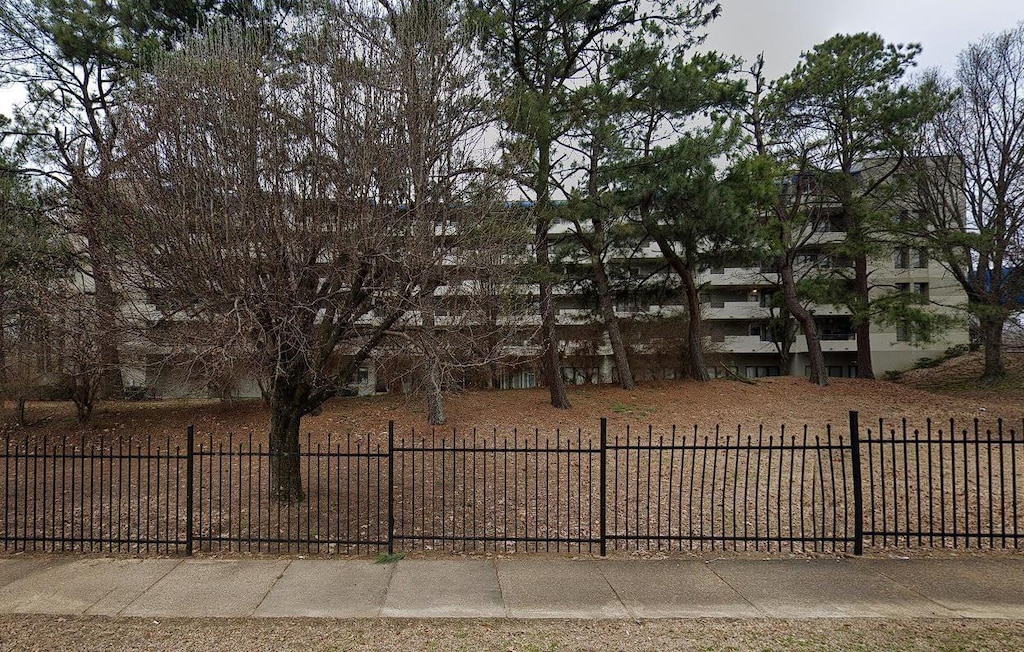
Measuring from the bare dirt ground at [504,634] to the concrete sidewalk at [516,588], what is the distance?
0.14 m

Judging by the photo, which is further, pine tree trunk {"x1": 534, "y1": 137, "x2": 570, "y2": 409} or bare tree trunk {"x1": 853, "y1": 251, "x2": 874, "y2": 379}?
bare tree trunk {"x1": 853, "y1": 251, "x2": 874, "y2": 379}

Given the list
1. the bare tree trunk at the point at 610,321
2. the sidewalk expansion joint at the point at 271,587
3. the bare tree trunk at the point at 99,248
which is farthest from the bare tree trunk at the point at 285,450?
the bare tree trunk at the point at 610,321

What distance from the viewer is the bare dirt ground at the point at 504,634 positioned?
14.1 ft

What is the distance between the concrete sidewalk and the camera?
16.0 ft

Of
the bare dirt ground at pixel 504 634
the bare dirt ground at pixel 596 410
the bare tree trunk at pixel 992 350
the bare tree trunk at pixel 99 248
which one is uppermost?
the bare tree trunk at pixel 99 248

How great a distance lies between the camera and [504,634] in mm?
4488

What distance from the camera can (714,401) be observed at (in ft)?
57.5

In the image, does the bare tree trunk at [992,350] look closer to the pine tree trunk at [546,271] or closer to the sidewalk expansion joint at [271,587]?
the pine tree trunk at [546,271]

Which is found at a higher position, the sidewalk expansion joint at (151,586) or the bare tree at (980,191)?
the bare tree at (980,191)

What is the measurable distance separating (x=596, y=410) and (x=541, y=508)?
Answer: 26.8 ft

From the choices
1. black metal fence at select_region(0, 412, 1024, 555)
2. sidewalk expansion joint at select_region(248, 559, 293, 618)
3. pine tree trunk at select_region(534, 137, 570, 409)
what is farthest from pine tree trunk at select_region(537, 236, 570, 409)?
sidewalk expansion joint at select_region(248, 559, 293, 618)

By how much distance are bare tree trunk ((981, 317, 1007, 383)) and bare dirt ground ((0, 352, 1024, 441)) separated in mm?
445

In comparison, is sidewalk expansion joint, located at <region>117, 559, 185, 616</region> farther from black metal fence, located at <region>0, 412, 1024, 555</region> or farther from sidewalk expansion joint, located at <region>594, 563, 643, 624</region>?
sidewalk expansion joint, located at <region>594, 563, 643, 624</region>

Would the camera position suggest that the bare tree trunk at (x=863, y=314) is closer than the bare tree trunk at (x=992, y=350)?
No
